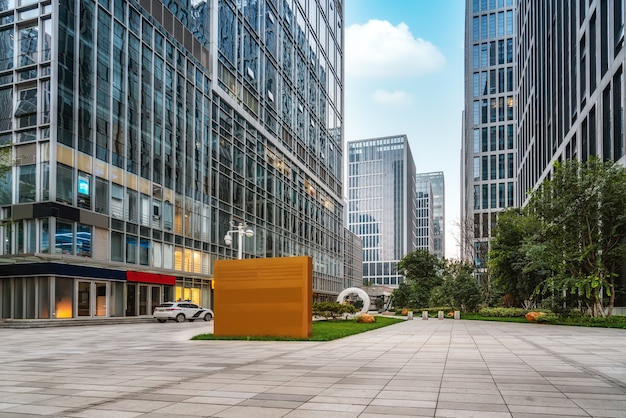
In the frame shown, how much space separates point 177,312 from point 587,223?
25.8m

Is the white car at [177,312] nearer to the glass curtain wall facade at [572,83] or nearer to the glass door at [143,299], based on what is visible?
the glass door at [143,299]

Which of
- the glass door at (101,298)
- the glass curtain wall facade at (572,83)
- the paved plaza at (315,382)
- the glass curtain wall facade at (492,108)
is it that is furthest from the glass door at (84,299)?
the glass curtain wall facade at (492,108)

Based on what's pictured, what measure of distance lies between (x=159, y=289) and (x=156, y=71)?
54.8 feet

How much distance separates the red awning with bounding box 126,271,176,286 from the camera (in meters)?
38.4

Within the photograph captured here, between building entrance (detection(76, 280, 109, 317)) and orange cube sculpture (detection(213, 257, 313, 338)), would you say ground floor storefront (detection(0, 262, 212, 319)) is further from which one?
orange cube sculpture (detection(213, 257, 313, 338))

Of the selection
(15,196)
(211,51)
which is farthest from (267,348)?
(211,51)

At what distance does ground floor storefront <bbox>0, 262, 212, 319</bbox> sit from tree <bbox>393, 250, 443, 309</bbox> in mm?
34136

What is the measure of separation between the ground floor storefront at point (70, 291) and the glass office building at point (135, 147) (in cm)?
8

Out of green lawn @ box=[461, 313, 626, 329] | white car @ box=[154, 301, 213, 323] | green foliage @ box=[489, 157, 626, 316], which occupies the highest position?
green foliage @ box=[489, 157, 626, 316]

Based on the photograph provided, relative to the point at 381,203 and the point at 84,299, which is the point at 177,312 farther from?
the point at 381,203

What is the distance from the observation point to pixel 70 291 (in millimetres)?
33688

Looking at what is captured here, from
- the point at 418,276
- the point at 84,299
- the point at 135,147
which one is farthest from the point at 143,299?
the point at 418,276

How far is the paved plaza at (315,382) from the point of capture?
7203 mm

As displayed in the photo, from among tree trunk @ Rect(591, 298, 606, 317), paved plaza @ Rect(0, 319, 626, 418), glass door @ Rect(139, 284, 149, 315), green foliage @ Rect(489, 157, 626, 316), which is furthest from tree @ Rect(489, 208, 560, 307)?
glass door @ Rect(139, 284, 149, 315)
